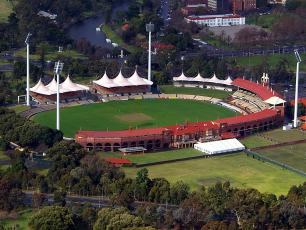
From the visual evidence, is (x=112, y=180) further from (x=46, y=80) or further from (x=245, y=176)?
(x=46, y=80)

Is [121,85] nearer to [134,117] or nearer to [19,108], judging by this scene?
[134,117]

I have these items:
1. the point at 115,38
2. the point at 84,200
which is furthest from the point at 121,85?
the point at 84,200

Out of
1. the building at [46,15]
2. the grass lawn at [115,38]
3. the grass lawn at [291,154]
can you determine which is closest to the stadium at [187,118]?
the grass lawn at [291,154]

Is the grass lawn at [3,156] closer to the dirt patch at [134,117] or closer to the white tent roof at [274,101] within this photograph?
the dirt patch at [134,117]

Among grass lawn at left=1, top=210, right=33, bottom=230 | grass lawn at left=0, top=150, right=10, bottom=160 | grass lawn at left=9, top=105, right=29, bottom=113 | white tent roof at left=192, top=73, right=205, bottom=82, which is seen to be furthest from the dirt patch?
grass lawn at left=1, top=210, right=33, bottom=230

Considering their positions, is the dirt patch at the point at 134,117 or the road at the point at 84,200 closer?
the road at the point at 84,200

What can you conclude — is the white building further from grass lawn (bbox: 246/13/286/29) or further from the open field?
the open field
